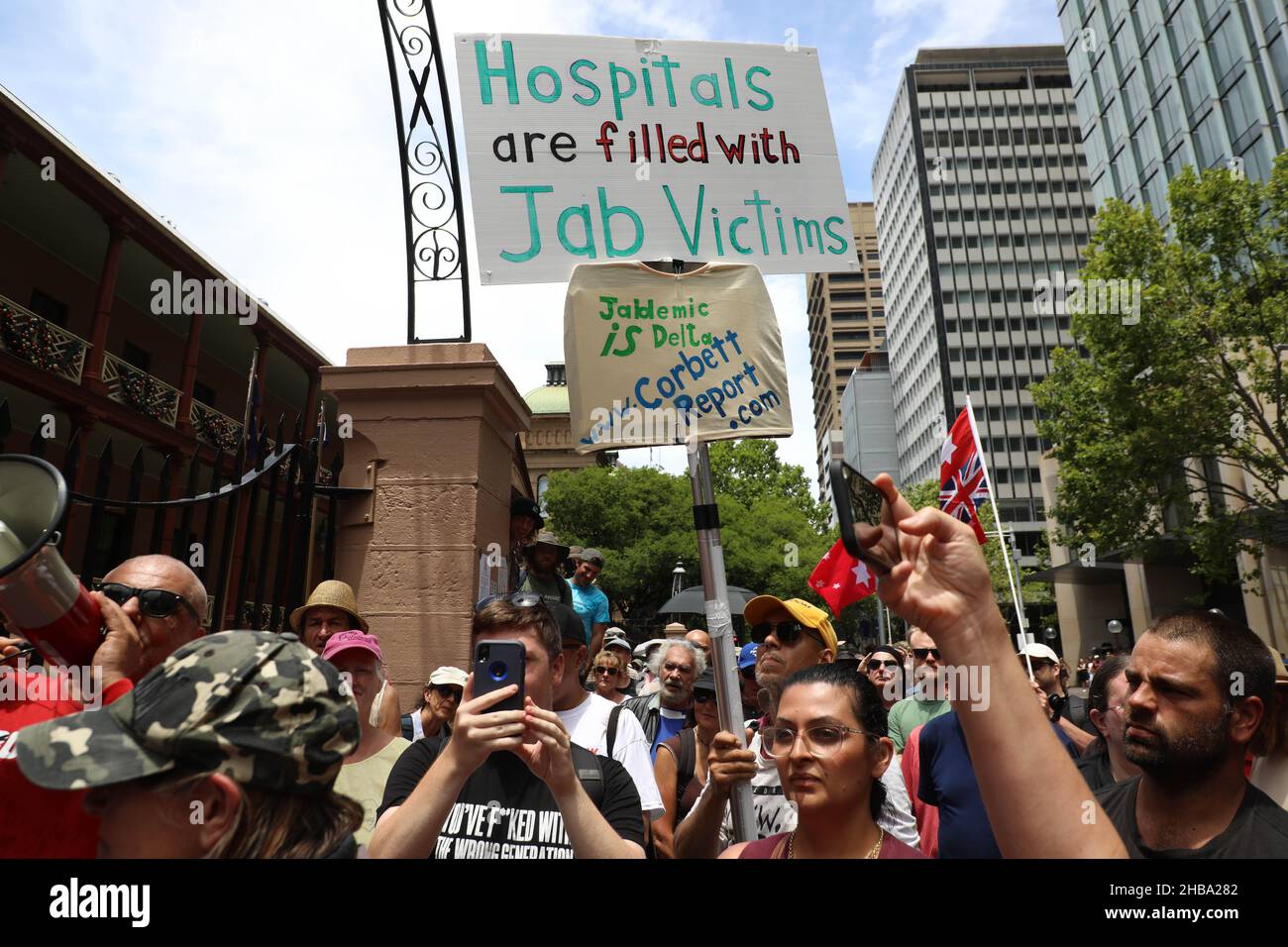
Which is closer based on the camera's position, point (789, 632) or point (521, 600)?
point (521, 600)

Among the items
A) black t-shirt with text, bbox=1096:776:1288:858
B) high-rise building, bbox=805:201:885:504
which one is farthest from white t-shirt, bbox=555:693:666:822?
high-rise building, bbox=805:201:885:504

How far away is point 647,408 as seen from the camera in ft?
10.3

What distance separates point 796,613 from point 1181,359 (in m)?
18.1

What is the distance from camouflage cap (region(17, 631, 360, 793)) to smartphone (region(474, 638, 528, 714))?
526 mm

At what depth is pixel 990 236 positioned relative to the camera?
269ft

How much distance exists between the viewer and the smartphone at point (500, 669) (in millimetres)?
2090

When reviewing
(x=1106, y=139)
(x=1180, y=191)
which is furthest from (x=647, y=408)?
(x=1106, y=139)

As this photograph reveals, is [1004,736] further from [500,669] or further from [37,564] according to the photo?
[37,564]

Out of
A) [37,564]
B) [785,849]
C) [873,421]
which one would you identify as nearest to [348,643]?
[37,564]

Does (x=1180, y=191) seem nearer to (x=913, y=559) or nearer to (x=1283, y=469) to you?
(x=1283, y=469)

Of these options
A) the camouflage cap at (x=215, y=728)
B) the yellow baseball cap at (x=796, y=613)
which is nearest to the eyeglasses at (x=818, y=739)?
the camouflage cap at (x=215, y=728)

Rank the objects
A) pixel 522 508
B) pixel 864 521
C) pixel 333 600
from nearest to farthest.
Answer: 1. pixel 864 521
2. pixel 333 600
3. pixel 522 508
